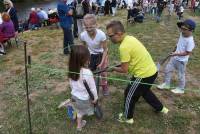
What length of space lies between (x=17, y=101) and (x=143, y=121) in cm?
229

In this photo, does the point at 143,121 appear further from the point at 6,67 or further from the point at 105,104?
the point at 6,67

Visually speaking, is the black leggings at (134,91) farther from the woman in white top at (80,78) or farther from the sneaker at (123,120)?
the woman in white top at (80,78)

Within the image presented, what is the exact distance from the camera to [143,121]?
4844 millimetres

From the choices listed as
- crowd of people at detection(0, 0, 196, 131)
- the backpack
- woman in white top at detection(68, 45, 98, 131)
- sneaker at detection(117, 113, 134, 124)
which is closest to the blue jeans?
the backpack

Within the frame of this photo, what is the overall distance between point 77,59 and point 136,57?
0.79 meters

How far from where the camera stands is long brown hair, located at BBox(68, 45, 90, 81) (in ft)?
13.2

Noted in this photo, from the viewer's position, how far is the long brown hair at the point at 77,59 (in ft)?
13.2

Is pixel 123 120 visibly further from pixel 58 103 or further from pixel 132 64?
pixel 58 103

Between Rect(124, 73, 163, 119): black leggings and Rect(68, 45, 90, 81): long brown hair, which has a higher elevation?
Rect(68, 45, 90, 81): long brown hair

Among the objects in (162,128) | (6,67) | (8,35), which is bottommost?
(162,128)

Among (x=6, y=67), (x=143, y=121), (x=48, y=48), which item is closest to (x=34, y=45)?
(x=48, y=48)

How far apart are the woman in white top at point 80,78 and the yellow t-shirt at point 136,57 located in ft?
1.62

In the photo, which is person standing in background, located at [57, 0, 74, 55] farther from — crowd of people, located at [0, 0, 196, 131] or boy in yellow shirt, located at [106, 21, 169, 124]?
boy in yellow shirt, located at [106, 21, 169, 124]

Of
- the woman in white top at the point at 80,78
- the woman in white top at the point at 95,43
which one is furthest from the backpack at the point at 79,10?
the woman in white top at the point at 80,78
